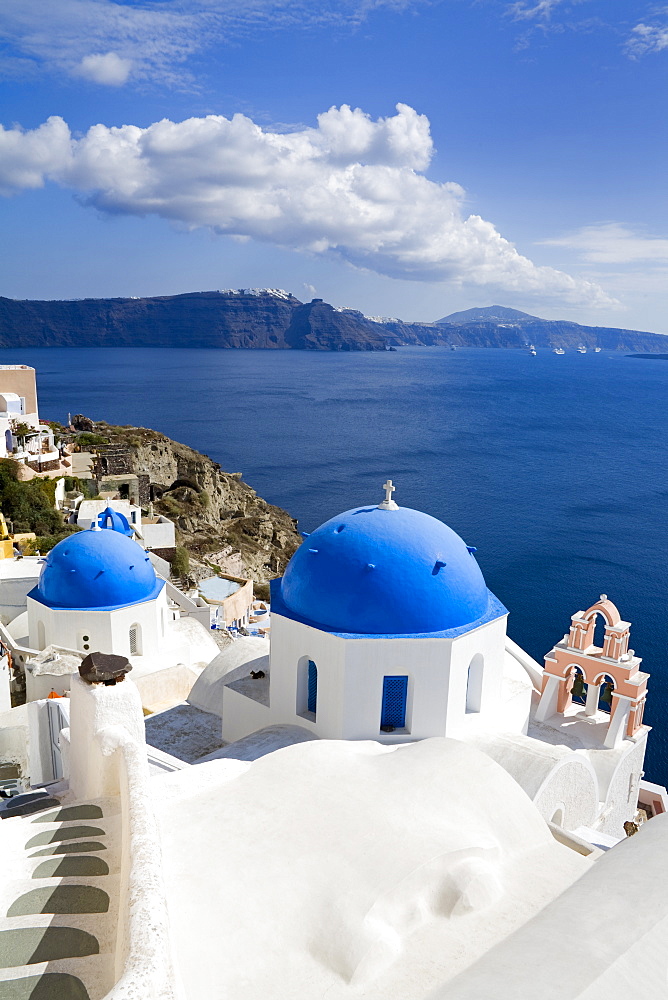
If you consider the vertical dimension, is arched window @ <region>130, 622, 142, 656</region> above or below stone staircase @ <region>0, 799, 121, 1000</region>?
below

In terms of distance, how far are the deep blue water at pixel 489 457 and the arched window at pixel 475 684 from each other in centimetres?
1547

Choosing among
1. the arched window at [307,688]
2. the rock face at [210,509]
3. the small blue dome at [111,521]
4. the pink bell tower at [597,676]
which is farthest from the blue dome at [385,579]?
the rock face at [210,509]

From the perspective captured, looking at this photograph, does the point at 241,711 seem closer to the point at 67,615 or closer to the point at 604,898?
the point at 67,615

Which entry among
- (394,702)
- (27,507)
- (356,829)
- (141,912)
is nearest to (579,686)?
(394,702)

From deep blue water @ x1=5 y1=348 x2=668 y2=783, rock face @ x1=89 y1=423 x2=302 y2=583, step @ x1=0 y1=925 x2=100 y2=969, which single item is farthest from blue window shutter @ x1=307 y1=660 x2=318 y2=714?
rock face @ x1=89 y1=423 x2=302 y2=583

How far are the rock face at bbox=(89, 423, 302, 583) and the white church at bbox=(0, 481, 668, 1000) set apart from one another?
25.2m

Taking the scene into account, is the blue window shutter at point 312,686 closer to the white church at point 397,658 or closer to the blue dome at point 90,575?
the white church at point 397,658

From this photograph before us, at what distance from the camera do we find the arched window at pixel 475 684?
1129cm

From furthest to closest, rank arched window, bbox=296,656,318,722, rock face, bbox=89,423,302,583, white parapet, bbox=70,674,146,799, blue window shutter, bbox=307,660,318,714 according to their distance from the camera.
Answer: rock face, bbox=89,423,302,583 < blue window shutter, bbox=307,660,318,714 < arched window, bbox=296,656,318,722 < white parapet, bbox=70,674,146,799

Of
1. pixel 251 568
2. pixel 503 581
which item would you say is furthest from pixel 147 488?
pixel 503 581

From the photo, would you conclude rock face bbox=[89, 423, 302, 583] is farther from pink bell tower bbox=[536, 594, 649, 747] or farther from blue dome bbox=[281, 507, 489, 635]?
blue dome bbox=[281, 507, 489, 635]

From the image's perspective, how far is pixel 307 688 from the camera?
11.3 metres

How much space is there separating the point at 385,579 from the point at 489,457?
60800mm

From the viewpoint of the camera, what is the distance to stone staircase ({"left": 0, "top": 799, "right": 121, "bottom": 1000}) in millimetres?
4031
